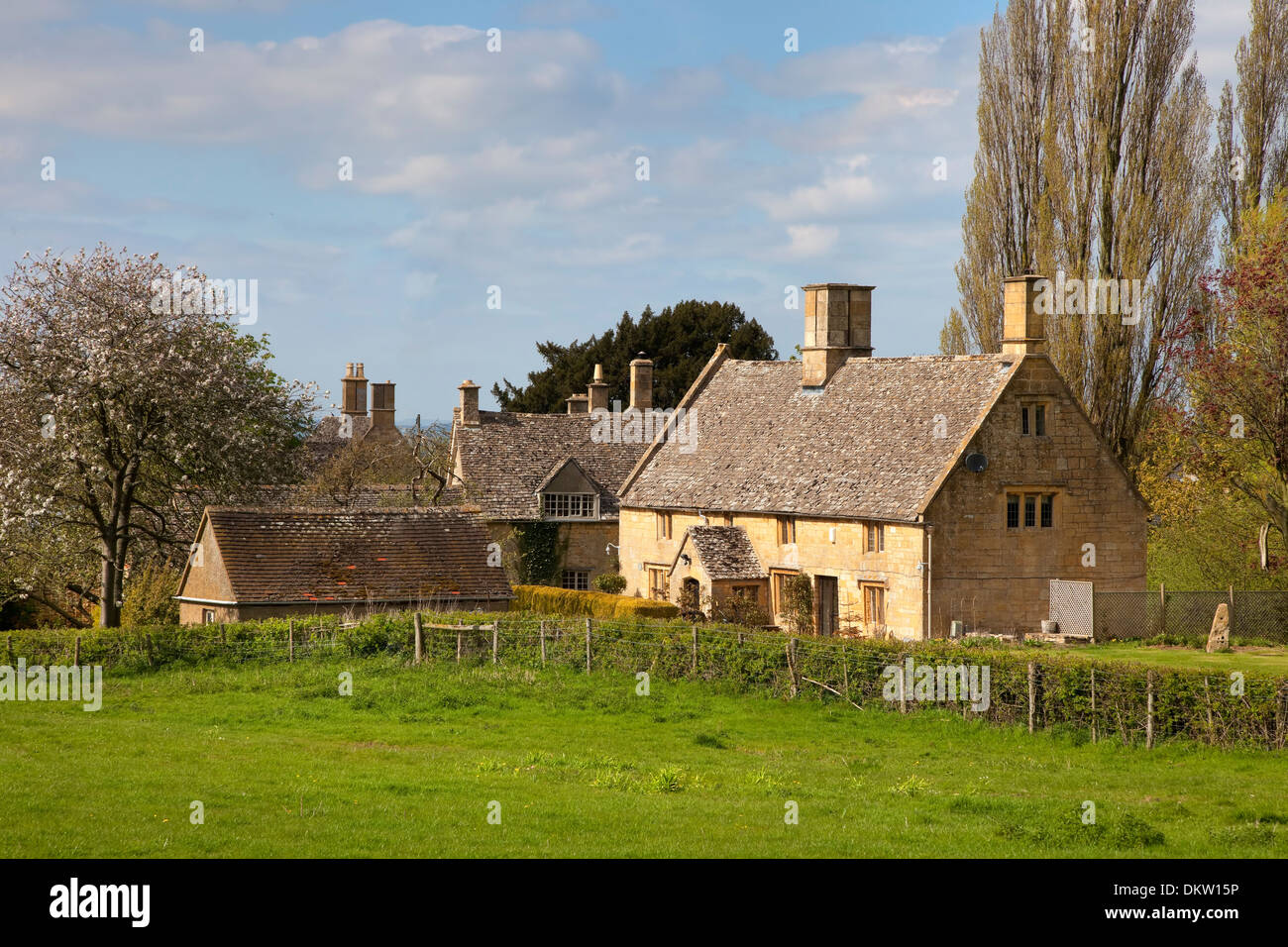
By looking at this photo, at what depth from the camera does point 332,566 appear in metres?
39.2

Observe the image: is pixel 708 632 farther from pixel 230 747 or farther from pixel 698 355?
pixel 698 355

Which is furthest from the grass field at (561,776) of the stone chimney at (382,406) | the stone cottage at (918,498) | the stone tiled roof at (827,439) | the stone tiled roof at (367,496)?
the stone chimney at (382,406)

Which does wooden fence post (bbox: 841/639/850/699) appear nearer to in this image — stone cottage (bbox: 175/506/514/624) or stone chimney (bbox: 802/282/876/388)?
stone cottage (bbox: 175/506/514/624)

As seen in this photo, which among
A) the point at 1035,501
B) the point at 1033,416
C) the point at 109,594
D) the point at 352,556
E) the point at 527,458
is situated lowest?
the point at 109,594

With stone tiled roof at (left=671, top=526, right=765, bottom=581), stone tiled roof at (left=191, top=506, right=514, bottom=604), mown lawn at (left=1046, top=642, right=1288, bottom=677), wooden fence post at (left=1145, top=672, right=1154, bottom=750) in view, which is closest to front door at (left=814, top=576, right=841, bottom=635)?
stone tiled roof at (left=671, top=526, right=765, bottom=581)

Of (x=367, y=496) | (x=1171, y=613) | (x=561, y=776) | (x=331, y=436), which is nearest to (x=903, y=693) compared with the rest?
(x=561, y=776)

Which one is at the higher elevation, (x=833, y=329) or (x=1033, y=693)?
(x=833, y=329)

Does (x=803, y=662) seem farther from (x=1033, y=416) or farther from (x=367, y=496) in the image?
(x=367, y=496)

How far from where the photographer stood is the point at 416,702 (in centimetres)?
2803

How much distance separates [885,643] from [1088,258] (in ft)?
95.3

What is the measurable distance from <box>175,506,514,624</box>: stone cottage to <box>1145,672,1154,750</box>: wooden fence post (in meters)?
20.4

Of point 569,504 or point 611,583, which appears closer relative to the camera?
point 611,583

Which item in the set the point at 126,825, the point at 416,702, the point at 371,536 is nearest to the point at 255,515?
the point at 371,536

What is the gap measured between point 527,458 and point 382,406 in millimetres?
32267
